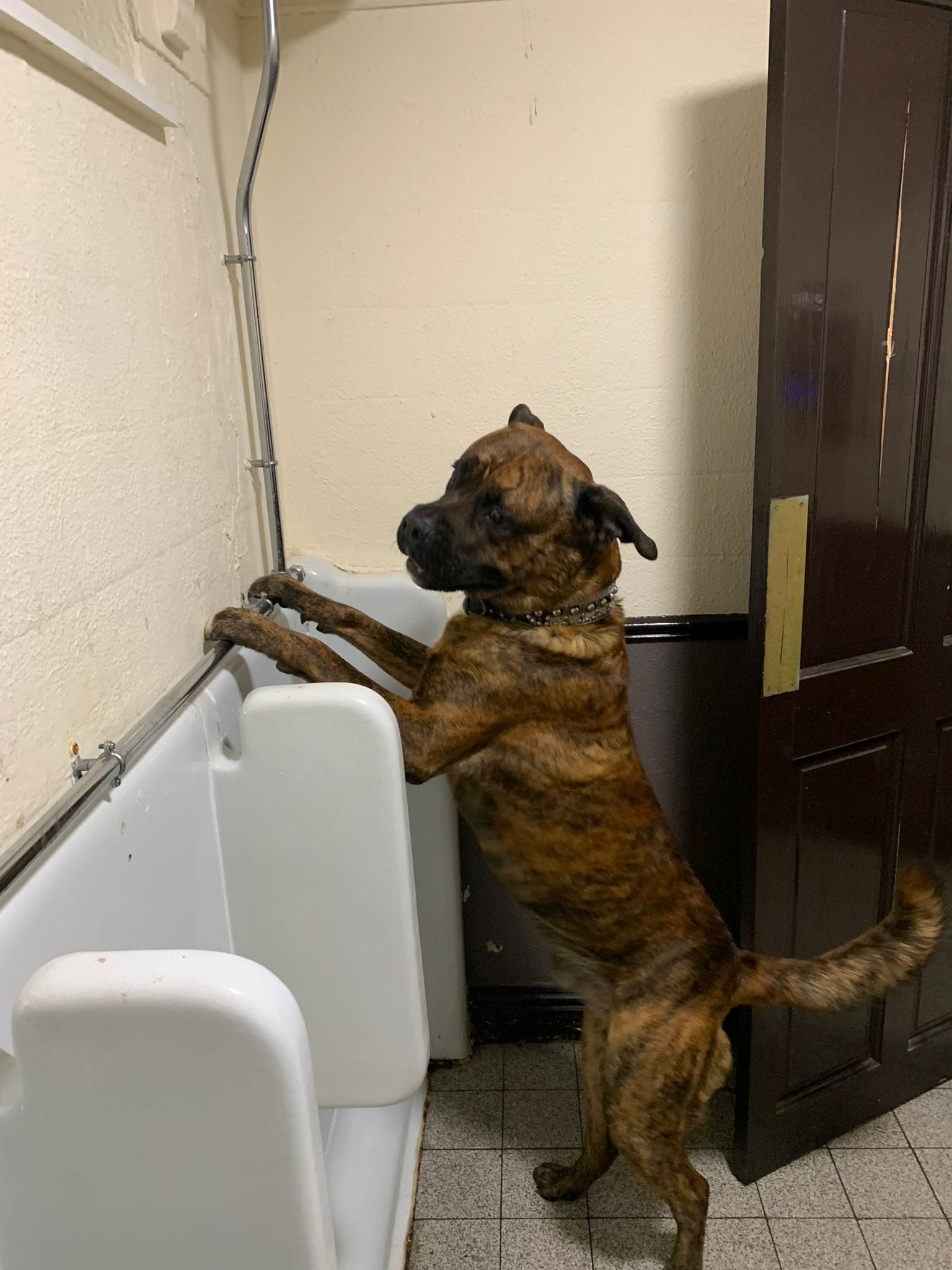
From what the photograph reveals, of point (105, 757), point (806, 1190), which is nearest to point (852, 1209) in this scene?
point (806, 1190)

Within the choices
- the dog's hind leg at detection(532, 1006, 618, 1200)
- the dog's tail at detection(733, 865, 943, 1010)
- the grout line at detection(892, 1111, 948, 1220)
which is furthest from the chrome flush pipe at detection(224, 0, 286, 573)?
the grout line at detection(892, 1111, 948, 1220)

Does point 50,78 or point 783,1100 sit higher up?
point 50,78

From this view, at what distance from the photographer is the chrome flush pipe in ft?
4.30

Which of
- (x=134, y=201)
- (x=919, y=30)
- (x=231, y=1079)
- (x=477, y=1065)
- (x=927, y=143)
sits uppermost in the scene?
(x=919, y=30)

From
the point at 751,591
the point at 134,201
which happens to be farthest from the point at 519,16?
the point at 751,591

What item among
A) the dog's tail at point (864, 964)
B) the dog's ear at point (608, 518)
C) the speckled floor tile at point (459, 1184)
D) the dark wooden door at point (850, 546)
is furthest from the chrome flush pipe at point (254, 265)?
the speckled floor tile at point (459, 1184)

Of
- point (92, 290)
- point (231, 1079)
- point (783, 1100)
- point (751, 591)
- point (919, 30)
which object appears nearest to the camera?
point (231, 1079)

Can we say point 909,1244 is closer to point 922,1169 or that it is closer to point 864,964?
point 922,1169

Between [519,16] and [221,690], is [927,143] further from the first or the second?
[221,690]

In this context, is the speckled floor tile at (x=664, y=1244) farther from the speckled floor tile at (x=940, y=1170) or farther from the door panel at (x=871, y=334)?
the door panel at (x=871, y=334)

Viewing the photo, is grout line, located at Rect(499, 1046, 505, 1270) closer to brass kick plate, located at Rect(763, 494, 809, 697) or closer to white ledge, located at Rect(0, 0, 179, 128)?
brass kick plate, located at Rect(763, 494, 809, 697)

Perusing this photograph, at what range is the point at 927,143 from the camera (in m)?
1.45

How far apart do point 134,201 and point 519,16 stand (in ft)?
3.01

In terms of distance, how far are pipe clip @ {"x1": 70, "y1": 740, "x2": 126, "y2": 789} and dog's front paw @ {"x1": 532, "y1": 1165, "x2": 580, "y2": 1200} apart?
→ 1.30 meters
